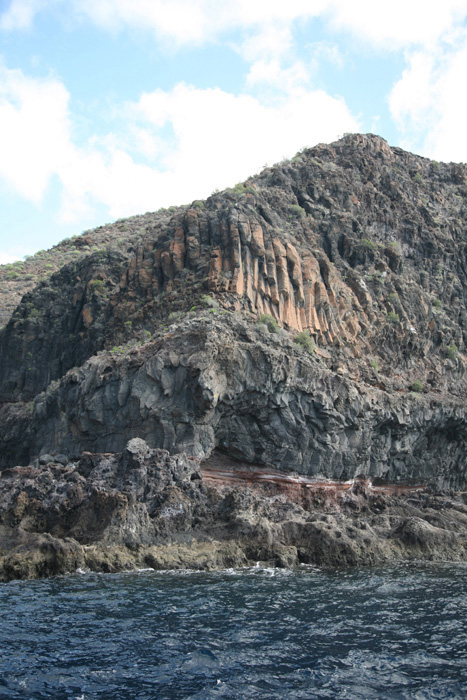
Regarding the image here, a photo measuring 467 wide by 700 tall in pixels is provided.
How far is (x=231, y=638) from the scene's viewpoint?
1547cm

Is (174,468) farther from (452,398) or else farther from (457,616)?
(452,398)

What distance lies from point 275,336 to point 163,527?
49.8 ft

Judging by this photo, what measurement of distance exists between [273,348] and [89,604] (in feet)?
69.3

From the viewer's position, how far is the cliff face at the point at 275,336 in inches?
1404

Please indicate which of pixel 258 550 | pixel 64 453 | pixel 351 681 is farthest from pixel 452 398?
pixel 351 681

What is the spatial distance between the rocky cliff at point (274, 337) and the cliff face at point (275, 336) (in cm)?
14

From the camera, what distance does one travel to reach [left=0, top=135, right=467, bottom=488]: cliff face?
3566 centimetres

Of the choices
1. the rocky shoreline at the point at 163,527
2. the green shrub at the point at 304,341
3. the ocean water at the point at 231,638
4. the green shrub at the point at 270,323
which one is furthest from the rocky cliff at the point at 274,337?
the ocean water at the point at 231,638

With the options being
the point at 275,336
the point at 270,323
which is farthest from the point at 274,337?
the point at 270,323

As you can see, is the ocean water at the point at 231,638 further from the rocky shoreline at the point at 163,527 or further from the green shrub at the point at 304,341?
the green shrub at the point at 304,341

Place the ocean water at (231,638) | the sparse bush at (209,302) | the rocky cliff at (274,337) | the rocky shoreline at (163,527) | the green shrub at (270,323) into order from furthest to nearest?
the green shrub at (270,323) < the sparse bush at (209,302) < the rocky cliff at (274,337) < the rocky shoreline at (163,527) < the ocean water at (231,638)

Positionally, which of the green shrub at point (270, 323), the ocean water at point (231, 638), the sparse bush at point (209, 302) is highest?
the sparse bush at point (209, 302)

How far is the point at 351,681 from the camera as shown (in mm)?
12547

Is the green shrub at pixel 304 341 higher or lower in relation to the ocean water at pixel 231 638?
higher
